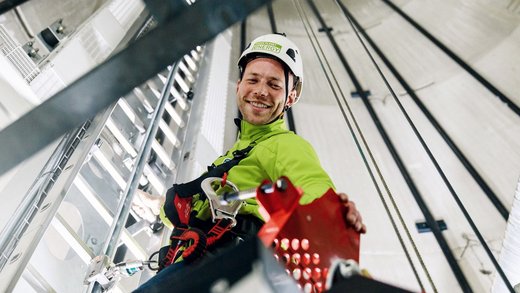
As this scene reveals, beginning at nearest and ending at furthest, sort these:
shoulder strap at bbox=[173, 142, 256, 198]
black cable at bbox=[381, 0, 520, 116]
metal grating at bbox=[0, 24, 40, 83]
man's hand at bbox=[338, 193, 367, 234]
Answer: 1. man's hand at bbox=[338, 193, 367, 234]
2. shoulder strap at bbox=[173, 142, 256, 198]
3. metal grating at bbox=[0, 24, 40, 83]
4. black cable at bbox=[381, 0, 520, 116]

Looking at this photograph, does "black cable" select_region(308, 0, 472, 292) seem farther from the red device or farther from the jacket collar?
the red device

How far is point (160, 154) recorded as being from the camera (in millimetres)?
3123

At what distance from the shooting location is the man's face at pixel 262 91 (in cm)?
197

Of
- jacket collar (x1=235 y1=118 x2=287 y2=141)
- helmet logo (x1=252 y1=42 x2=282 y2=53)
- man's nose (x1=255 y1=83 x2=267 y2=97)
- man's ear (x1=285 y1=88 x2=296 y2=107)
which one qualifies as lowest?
man's ear (x1=285 y1=88 x2=296 y2=107)

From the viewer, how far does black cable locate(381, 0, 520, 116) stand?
4.84 m

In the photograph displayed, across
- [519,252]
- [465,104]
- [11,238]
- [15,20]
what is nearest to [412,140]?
[465,104]

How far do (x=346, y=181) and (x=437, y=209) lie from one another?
0.93 m

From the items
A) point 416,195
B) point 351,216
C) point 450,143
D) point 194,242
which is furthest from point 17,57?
point 450,143

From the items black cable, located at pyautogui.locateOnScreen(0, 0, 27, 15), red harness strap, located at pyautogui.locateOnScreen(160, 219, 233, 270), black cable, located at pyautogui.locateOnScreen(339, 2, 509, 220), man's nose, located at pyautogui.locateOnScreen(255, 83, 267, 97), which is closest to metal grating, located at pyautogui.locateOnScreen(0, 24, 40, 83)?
black cable, located at pyautogui.locateOnScreen(0, 0, 27, 15)

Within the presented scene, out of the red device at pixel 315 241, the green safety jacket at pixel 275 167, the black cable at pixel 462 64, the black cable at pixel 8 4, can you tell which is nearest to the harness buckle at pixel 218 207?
the green safety jacket at pixel 275 167

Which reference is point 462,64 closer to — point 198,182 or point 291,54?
point 291,54

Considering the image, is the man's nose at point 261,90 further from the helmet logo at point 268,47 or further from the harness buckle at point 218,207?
the harness buckle at point 218,207

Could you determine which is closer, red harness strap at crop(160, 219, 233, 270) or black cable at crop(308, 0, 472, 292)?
red harness strap at crop(160, 219, 233, 270)

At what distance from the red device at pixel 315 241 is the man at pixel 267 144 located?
0.18 ft
